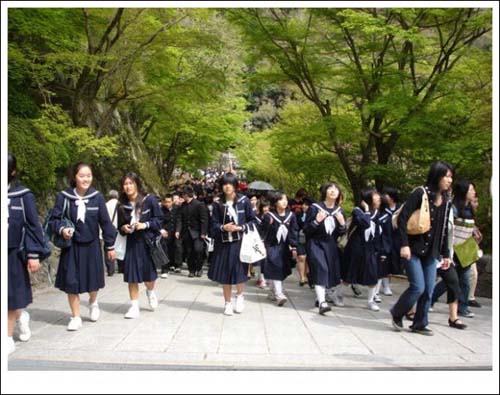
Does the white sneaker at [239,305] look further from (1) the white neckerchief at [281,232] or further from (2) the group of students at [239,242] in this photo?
(1) the white neckerchief at [281,232]

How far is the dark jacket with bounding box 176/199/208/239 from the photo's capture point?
10.7m

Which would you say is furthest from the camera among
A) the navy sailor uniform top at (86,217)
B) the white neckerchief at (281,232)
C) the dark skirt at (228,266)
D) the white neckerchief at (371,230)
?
the white neckerchief at (281,232)

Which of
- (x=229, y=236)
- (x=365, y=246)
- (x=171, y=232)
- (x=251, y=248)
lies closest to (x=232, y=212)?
(x=229, y=236)

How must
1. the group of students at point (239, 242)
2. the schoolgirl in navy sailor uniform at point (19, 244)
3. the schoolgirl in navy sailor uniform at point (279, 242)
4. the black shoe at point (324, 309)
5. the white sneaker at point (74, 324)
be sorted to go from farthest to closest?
the schoolgirl in navy sailor uniform at point (279, 242) < the black shoe at point (324, 309) < the white sneaker at point (74, 324) < the group of students at point (239, 242) < the schoolgirl in navy sailor uniform at point (19, 244)

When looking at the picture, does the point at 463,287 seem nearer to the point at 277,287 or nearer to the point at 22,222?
the point at 277,287

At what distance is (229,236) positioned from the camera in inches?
281

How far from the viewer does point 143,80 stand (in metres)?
14.3

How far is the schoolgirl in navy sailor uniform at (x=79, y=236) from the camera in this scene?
236 inches

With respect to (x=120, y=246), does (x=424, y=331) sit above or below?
below

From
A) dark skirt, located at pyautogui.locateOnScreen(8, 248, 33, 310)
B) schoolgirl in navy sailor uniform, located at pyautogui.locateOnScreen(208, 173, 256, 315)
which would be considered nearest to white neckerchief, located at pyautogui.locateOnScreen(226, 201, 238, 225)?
schoolgirl in navy sailor uniform, located at pyautogui.locateOnScreen(208, 173, 256, 315)

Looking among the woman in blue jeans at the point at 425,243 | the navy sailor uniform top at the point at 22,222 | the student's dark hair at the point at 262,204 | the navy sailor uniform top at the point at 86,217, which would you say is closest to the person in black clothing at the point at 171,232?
the student's dark hair at the point at 262,204

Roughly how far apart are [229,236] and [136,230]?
1.32m

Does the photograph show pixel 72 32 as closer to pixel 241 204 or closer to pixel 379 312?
pixel 241 204

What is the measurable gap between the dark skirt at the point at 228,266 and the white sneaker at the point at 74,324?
1.90m
